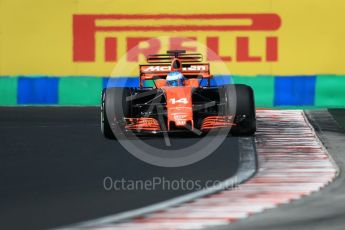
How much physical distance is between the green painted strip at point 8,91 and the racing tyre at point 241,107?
6709 millimetres

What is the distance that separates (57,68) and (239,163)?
907 cm

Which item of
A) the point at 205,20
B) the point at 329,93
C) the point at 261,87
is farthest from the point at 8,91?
the point at 329,93

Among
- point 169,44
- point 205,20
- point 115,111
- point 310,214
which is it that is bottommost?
point 310,214

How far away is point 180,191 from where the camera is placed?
34.2 feet

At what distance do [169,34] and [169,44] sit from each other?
0.21m

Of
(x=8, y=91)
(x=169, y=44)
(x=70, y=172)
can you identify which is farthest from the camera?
(x=169, y=44)

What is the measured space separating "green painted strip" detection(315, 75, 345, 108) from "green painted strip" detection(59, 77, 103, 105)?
4.11 meters

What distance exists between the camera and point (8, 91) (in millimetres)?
20922

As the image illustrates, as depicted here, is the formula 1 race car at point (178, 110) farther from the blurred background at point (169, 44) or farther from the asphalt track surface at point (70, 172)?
the blurred background at point (169, 44)

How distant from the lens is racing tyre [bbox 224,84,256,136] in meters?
15.2

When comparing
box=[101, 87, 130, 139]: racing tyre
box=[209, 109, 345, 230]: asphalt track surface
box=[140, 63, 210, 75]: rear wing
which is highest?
box=[140, 63, 210, 75]: rear wing

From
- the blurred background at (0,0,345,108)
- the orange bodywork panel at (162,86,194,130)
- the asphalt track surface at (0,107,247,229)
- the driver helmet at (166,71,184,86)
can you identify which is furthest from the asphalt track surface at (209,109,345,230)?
the blurred background at (0,0,345,108)

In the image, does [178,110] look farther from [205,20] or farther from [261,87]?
[205,20]

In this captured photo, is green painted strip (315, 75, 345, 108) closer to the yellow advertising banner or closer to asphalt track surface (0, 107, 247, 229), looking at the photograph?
the yellow advertising banner
